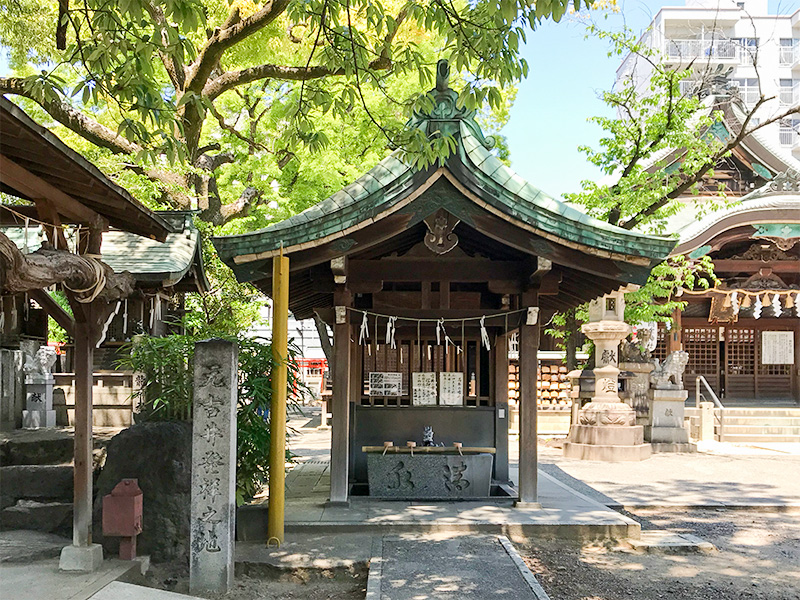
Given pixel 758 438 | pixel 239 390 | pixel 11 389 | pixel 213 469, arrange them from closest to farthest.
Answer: pixel 213 469 → pixel 239 390 → pixel 11 389 → pixel 758 438

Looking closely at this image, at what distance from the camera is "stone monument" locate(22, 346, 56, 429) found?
529 inches

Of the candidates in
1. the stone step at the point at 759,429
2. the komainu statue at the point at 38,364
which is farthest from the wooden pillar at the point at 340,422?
the stone step at the point at 759,429

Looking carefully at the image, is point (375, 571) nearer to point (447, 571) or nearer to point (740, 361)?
point (447, 571)

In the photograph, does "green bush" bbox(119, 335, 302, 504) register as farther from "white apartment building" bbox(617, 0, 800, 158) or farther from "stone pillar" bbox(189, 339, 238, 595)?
A: "white apartment building" bbox(617, 0, 800, 158)

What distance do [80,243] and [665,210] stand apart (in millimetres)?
13035

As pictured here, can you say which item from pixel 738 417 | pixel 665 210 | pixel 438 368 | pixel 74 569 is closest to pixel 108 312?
pixel 74 569

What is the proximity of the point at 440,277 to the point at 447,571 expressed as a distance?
13.9 ft

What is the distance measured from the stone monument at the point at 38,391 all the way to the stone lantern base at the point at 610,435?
11347 millimetres

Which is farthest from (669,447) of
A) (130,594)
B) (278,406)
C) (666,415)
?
(130,594)

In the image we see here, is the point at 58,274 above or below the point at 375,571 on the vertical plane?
above

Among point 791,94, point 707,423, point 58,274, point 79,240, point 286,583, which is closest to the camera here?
point 58,274

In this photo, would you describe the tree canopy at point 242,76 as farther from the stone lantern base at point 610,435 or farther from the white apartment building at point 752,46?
the white apartment building at point 752,46

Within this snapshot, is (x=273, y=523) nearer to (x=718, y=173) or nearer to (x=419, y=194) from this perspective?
(x=419, y=194)

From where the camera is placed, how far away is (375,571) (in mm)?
7320
